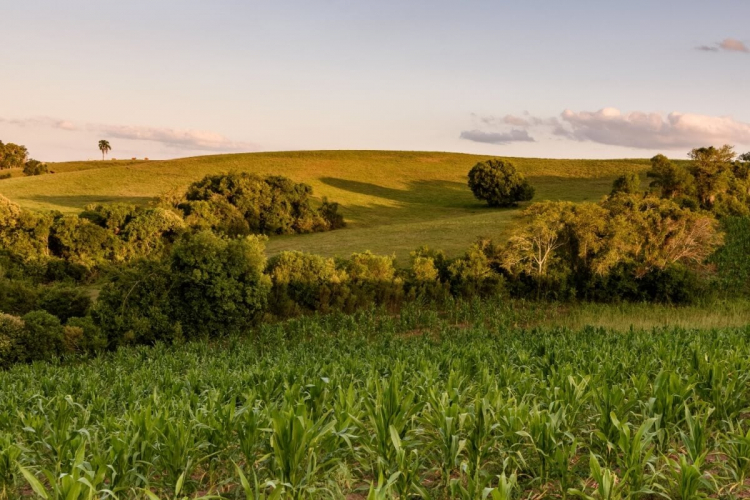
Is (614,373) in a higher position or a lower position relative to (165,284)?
higher

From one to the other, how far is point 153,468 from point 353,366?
5.20m

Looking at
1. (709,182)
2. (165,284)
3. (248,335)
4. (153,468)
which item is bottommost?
(248,335)

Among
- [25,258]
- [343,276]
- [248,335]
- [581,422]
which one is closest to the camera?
[581,422]

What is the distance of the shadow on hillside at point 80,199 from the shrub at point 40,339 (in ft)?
134

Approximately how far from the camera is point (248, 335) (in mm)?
24047

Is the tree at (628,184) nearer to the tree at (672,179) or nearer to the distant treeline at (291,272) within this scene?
the tree at (672,179)

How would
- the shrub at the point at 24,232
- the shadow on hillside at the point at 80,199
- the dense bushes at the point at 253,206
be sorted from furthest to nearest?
the shadow on hillside at the point at 80,199 < the dense bushes at the point at 253,206 < the shrub at the point at 24,232

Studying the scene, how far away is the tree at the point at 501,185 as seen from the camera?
65.4m

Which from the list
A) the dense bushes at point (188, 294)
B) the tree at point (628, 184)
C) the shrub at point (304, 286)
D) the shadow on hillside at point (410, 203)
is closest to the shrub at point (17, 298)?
the dense bushes at point (188, 294)

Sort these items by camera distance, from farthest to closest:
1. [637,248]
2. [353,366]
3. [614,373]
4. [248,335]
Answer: [637,248]
[248,335]
[353,366]
[614,373]

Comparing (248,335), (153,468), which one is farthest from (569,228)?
(153,468)

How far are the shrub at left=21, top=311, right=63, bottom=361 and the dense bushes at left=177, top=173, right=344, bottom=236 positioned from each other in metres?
28.0

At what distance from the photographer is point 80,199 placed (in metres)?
61.9

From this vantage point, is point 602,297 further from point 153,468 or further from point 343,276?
point 153,468
